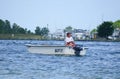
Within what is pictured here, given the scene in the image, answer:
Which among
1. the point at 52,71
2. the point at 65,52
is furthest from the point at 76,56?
the point at 52,71

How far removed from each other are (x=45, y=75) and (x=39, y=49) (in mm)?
22719

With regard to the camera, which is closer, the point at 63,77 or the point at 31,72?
the point at 63,77

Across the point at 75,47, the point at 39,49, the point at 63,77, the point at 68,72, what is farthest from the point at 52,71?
the point at 39,49

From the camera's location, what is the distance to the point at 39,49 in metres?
55.0

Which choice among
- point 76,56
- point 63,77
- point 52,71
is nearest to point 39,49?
point 76,56

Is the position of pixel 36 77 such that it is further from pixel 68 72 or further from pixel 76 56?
pixel 76 56

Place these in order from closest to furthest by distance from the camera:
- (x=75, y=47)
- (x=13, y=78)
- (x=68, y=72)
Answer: (x=13, y=78) → (x=68, y=72) → (x=75, y=47)

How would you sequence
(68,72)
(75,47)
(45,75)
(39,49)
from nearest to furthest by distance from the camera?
1. (45,75)
2. (68,72)
3. (75,47)
4. (39,49)

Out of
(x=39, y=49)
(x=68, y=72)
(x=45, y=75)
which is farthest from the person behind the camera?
(x=39, y=49)

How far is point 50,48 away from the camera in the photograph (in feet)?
176

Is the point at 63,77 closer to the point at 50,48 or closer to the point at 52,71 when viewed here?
the point at 52,71

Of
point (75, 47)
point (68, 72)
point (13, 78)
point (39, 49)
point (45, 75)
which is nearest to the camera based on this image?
point (13, 78)

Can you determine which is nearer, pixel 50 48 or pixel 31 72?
pixel 31 72

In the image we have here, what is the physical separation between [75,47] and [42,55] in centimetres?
470
